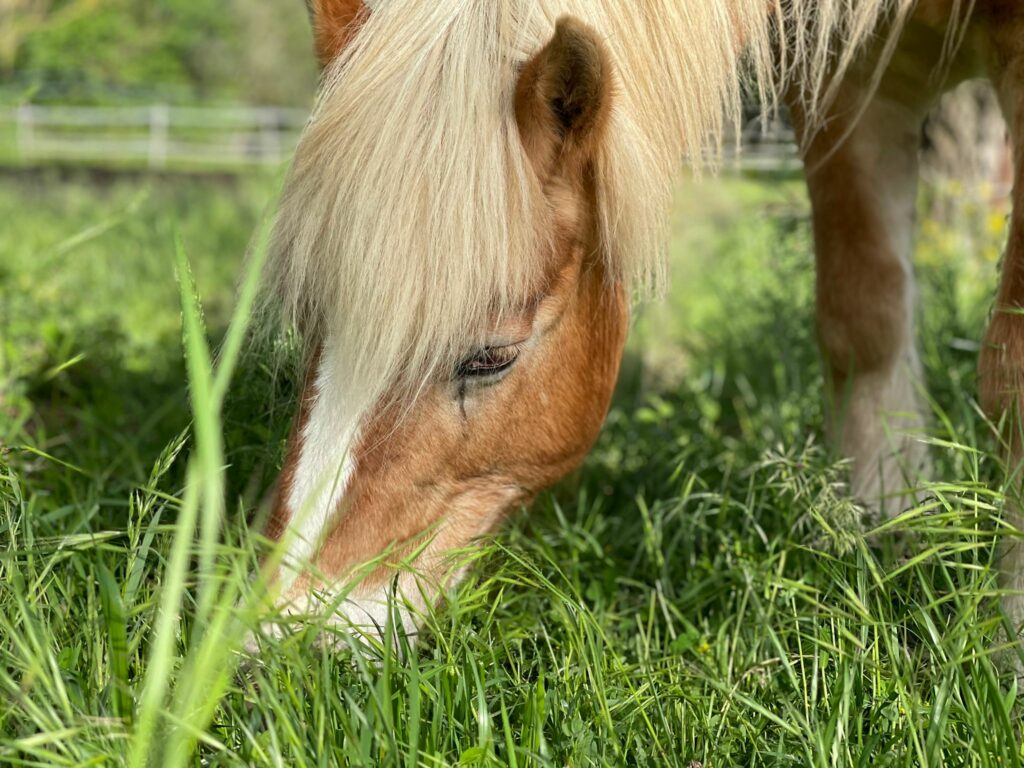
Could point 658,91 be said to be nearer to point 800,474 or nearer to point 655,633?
point 800,474

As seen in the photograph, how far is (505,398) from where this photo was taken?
1.81m

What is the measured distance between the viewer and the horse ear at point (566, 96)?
5.08ft

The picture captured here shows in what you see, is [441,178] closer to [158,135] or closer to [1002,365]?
[1002,365]

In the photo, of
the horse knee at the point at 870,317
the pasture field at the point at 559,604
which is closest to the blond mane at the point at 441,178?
the pasture field at the point at 559,604

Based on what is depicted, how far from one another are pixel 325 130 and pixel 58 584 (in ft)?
2.98

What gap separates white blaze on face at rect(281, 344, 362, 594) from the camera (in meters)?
1.60

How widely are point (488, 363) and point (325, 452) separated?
0.34 meters

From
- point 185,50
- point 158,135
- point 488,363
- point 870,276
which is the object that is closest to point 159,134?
point 158,135

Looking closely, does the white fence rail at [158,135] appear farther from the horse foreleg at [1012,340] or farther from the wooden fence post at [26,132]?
the horse foreleg at [1012,340]

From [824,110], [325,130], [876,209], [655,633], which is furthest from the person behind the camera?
[876,209]

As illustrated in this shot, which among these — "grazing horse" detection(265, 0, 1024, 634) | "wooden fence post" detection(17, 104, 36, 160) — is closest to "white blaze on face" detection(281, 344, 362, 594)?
"grazing horse" detection(265, 0, 1024, 634)

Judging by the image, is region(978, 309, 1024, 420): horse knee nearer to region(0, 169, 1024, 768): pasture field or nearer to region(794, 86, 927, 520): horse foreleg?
region(0, 169, 1024, 768): pasture field

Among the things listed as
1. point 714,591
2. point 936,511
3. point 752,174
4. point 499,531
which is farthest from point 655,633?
point 752,174

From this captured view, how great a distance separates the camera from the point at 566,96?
5.47ft
